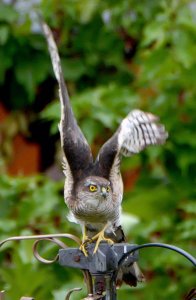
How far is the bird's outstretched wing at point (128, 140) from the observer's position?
3191 millimetres

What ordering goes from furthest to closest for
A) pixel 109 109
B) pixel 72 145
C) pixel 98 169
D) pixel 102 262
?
pixel 109 109
pixel 98 169
pixel 72 145
pixel 102 262

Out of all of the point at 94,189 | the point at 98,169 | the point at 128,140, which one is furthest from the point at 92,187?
the point at 128,140

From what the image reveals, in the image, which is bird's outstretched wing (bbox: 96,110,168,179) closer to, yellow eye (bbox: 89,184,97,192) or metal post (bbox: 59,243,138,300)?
yellow eye (bbox: 89,184,97,192)

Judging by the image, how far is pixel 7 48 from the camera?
18.3ft

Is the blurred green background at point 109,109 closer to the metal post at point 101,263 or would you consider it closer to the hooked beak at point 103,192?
the hooked beak at point 103,192

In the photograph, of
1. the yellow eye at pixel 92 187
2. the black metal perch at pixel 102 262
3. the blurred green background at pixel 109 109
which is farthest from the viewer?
the blurred green background at pixel 109 109

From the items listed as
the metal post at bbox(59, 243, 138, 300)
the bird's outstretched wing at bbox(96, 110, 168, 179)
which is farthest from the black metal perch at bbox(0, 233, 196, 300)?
the bird's outstretched wing at bbox(96, 110, 168, 179)

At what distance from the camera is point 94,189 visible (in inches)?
122

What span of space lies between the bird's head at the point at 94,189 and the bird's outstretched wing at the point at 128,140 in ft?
0.19

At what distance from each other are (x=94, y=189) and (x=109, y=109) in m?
1.99

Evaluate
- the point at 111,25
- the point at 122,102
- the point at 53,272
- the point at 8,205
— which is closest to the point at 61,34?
the point at 111,25

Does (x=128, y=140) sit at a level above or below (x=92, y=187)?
above

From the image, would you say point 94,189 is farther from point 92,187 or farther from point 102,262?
point 102,262

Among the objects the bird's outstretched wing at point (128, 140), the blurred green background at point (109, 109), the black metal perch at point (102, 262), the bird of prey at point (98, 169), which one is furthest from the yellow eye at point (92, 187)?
the blurred green background at point (109, 109)
